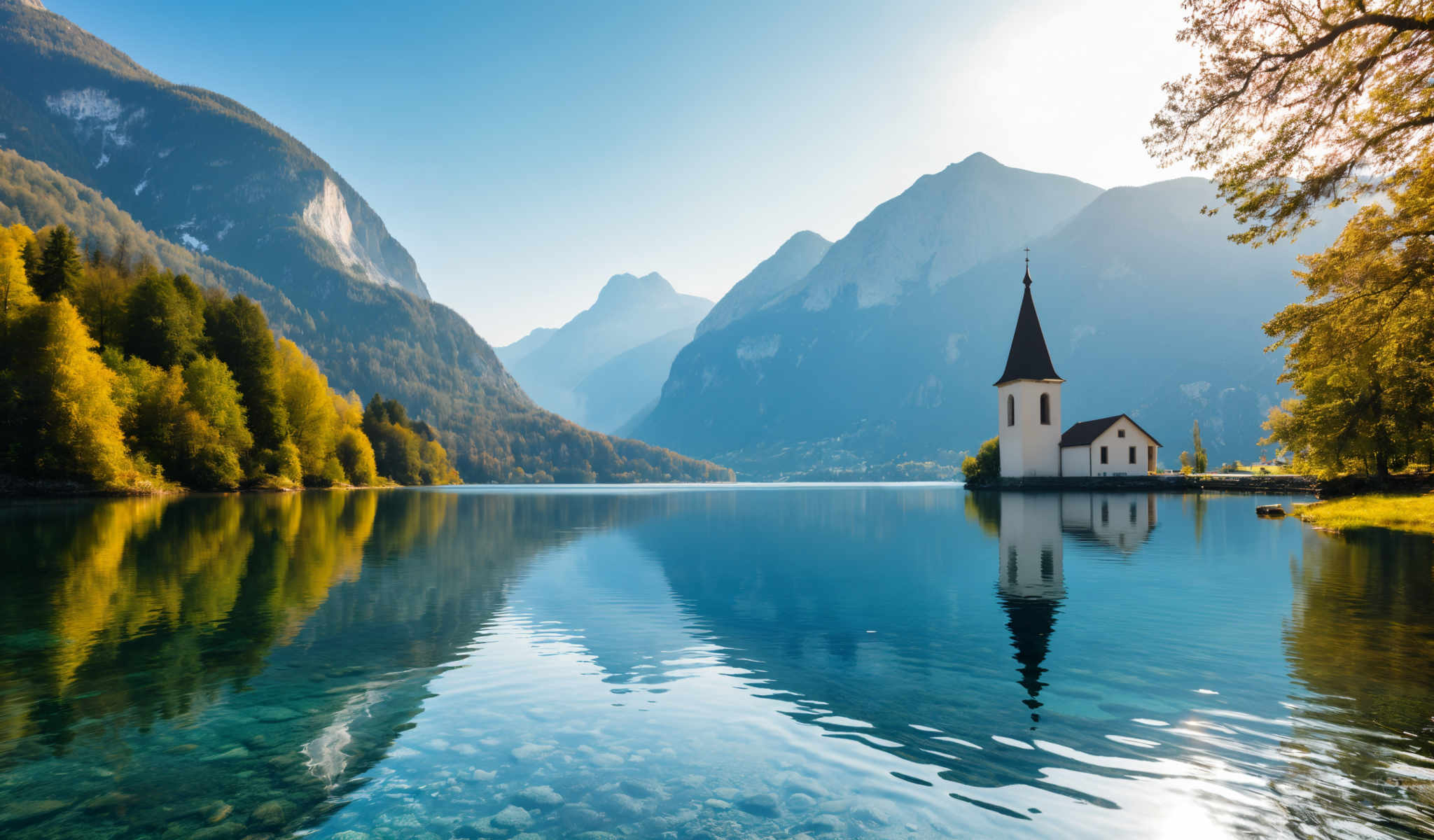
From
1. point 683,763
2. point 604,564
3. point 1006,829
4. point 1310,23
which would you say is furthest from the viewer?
point 604,564

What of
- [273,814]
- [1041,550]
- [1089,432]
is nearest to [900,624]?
[273,814]

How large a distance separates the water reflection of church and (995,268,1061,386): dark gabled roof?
28.7 m

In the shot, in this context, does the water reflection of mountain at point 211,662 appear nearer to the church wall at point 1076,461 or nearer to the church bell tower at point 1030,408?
the church bell tower at point 1030,408

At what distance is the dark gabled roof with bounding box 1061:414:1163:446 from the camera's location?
274 ft

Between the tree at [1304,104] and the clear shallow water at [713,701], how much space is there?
8.79m

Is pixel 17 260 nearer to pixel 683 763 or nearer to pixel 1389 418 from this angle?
pixel 683 763

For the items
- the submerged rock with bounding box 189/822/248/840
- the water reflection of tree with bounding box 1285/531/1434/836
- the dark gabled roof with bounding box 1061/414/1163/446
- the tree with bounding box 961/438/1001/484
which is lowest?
the submerged rock with bounding box 189/822/248/840

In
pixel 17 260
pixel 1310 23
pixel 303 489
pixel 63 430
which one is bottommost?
pixel 303 489

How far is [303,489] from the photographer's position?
8169 cm

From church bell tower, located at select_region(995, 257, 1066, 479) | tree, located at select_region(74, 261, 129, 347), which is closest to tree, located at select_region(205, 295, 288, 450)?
tree, located at select_region(74, 261, 129, 347)

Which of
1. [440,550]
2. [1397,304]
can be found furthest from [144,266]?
[1397,304]

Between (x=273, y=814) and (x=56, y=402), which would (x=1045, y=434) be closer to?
(x=273, y=814)

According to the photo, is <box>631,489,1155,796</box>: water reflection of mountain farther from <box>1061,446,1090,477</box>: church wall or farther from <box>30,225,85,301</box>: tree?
<box>1061,446,1090,477</box>: church wall

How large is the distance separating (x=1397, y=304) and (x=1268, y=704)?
48.6ft
